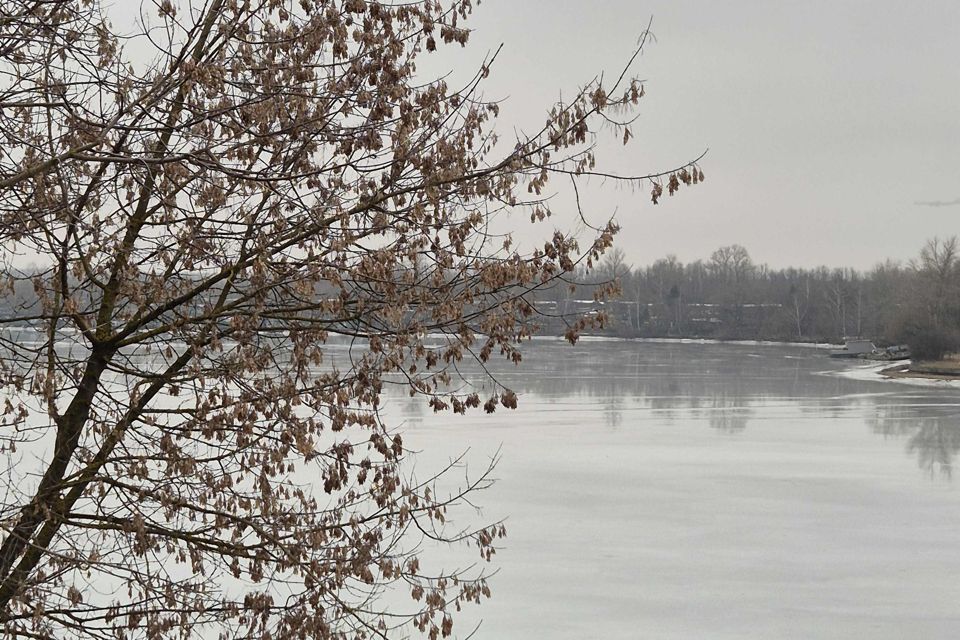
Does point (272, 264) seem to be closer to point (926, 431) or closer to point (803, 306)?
point (926, 431)

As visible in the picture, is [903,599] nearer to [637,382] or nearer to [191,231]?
[191,231]

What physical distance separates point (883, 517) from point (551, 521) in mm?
4993

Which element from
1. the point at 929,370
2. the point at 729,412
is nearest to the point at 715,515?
the point at 729,412

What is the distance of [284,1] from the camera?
211 inches

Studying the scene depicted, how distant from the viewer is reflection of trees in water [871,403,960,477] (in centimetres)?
2200

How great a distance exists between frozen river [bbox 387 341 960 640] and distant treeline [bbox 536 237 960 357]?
88.2ft

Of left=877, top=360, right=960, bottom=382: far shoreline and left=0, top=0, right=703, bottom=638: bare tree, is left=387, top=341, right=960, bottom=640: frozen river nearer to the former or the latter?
left=0, top=0, right=703, bottom=638: bare tree

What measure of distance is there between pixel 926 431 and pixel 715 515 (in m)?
12.8

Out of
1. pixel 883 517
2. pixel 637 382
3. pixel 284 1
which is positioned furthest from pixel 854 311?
pixel 284 1

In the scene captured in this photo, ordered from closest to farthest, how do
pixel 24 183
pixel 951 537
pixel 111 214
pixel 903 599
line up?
pixel 24 183 → pixel 111 214 → pixel 903 599 → pixel 951 537

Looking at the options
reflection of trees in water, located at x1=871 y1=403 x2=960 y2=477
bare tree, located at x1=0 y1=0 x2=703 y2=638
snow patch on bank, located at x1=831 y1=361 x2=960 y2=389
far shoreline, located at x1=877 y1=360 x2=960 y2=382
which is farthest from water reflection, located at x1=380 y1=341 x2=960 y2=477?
bare tree, located at x1=0 y1=0 x2=703 y2=638

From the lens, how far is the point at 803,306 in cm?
10969

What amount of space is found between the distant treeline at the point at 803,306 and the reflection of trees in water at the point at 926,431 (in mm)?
26091

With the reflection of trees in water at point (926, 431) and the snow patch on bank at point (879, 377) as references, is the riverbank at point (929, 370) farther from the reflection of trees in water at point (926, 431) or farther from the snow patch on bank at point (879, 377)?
the reflection of trees in water at point (926, 431)
